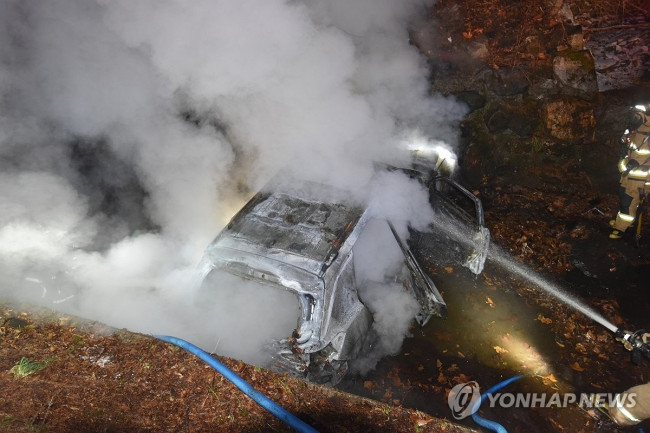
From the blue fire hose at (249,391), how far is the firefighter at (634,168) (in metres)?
6.41

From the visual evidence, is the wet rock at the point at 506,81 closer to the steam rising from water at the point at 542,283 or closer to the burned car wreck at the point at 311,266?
the steam rising from water at the point at 542,283

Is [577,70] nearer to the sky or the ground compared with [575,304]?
Result: nearer to the sky

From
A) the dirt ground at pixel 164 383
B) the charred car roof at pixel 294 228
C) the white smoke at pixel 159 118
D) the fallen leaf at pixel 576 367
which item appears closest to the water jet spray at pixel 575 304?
the dirt ground at pixel 164 383

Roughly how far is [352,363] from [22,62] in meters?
7.49

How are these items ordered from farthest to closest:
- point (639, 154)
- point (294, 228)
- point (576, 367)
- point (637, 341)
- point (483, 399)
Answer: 1. point (639, 154)
2. point (576, 367)
3. point (483, 399)
4. point (294, 228)
5. point (637, 341)

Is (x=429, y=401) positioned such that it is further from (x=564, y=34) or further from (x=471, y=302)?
(x=564, y=34)

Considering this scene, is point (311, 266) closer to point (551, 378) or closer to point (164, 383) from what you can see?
point (164, 383)

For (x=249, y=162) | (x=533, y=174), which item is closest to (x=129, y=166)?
(x=249, y=162)

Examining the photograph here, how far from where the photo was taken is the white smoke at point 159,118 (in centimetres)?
538

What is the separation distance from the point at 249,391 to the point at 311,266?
3.89ft

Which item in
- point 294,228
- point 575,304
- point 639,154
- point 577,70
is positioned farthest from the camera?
point 577,70

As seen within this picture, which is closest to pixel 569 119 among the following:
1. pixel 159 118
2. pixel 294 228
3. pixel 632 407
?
pixel 632 407

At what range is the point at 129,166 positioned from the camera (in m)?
6.38

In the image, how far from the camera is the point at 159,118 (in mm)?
6113
